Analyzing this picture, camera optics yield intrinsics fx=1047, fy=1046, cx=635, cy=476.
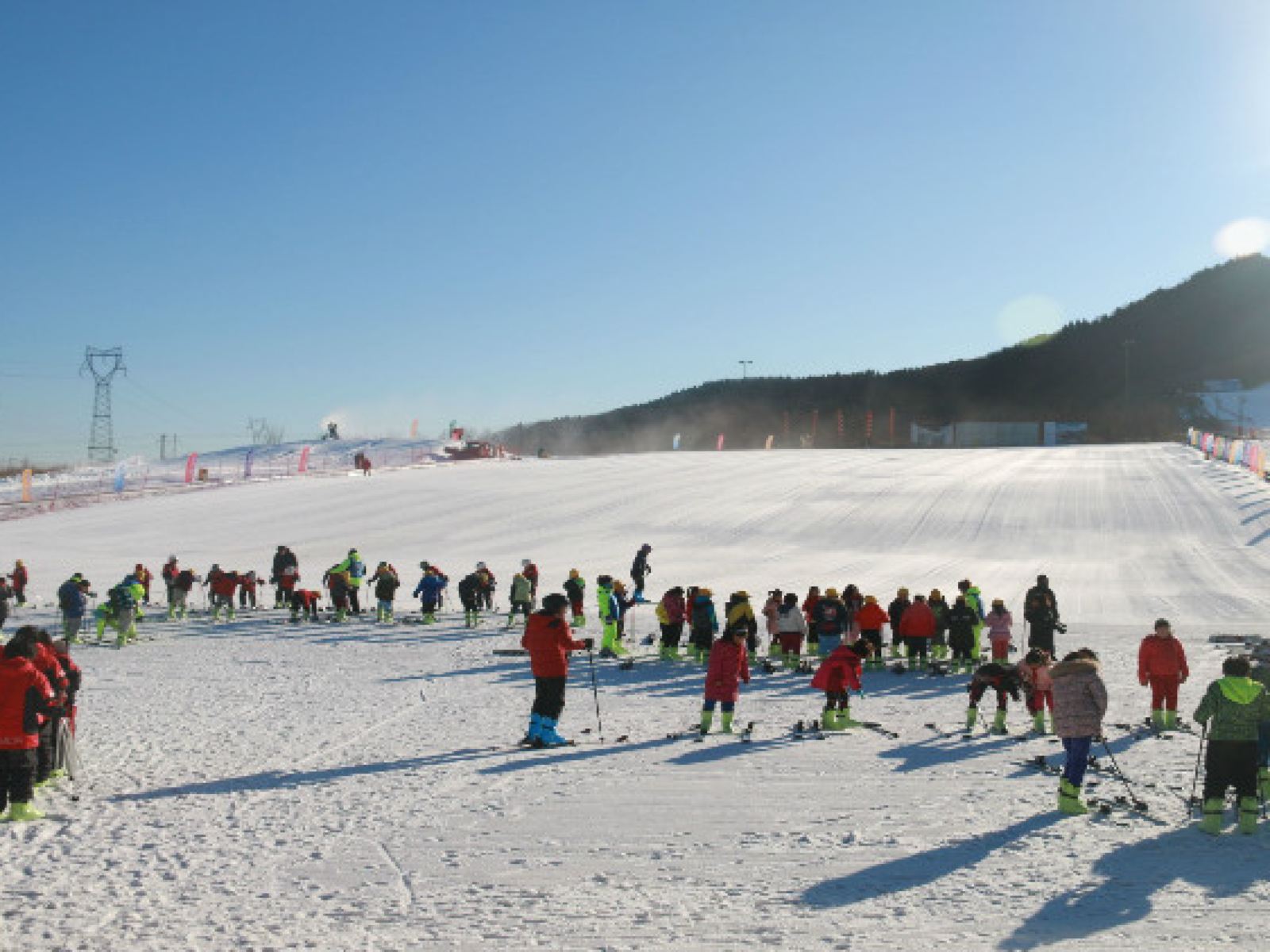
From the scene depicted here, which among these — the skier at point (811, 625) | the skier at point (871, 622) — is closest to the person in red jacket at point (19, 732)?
the skier at point (871, 622)

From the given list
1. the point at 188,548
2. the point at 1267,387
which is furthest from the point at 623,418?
the point at 188,548

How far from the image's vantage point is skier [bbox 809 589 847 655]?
16.4 meters

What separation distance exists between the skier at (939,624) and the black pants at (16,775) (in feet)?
41.2

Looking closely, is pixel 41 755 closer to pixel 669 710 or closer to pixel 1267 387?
pixel 669 710

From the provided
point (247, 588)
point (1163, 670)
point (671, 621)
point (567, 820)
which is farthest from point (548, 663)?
point (247, 588)

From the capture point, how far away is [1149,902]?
6.54m

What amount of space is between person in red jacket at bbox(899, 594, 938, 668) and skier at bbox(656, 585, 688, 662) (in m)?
3.51

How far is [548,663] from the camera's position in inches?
415

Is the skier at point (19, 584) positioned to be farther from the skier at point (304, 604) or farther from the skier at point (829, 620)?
the skier at point (829, 620)

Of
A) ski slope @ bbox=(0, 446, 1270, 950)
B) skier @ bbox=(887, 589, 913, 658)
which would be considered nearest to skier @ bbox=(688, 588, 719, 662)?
ski slope @ bbox=(0, 446, 1270, 950)

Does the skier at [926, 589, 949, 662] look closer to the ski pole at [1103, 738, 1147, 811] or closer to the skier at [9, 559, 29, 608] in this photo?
Answer: the ski pole at [1103, 738, 1147, 811]

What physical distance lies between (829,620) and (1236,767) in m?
8.38

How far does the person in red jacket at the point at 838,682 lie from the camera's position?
11500mm

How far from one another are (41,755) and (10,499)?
144 feet
